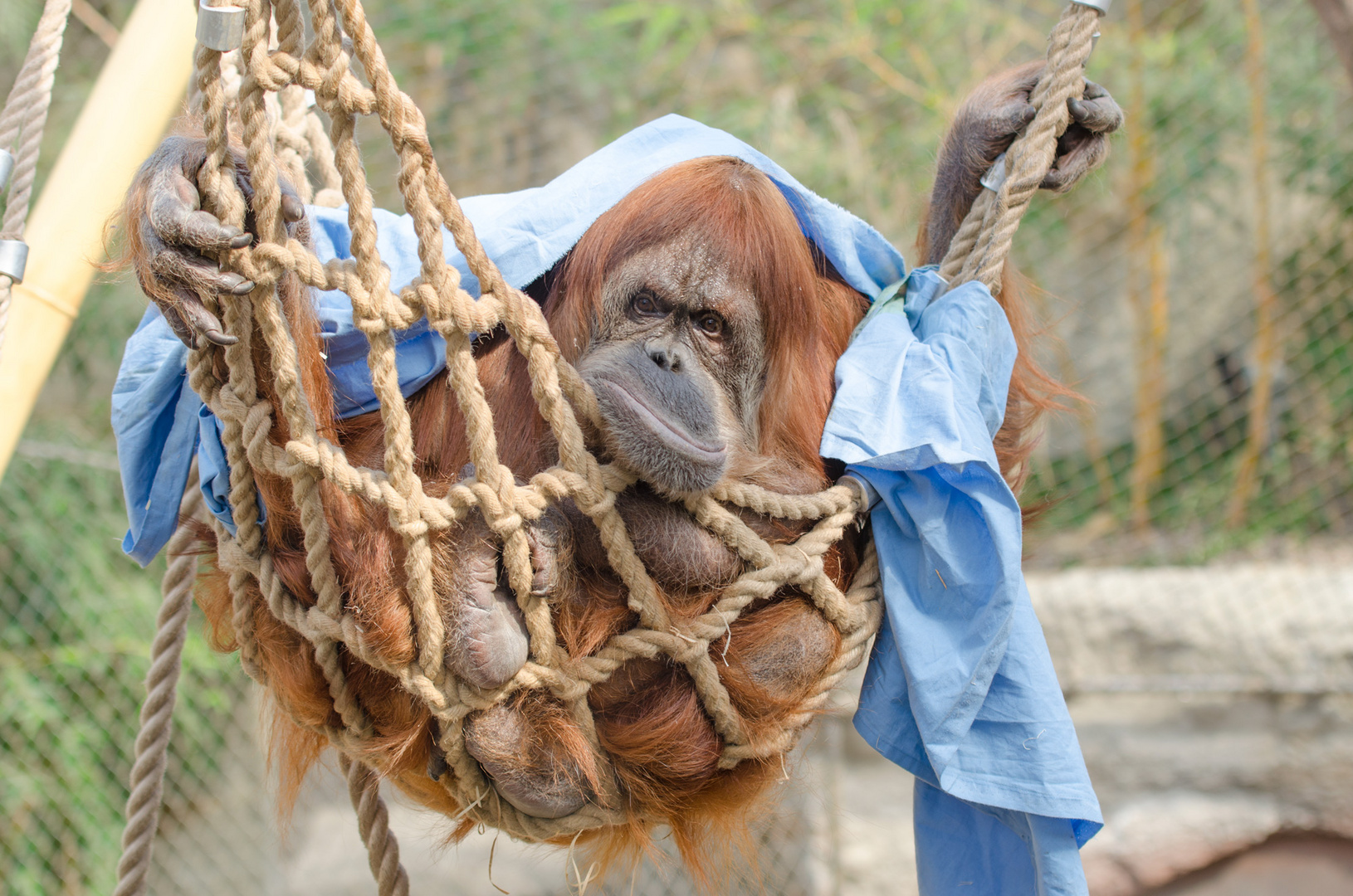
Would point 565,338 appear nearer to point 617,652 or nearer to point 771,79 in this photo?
point 617,652

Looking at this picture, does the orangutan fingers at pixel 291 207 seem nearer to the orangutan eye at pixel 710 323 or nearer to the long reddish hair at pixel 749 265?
the long reddish hair at pixel 749 265

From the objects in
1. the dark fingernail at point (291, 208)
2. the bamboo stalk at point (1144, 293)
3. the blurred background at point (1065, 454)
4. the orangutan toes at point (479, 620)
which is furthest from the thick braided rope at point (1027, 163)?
the bamboo stalk at point (1144, 293)

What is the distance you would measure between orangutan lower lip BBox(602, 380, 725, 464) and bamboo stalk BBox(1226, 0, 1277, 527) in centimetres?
382

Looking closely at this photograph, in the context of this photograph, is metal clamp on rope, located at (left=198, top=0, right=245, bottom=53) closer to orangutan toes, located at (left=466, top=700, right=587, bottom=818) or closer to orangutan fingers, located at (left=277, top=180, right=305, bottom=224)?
orangutan fingers, located at (left=277, top=180, right=305, bottom=224)

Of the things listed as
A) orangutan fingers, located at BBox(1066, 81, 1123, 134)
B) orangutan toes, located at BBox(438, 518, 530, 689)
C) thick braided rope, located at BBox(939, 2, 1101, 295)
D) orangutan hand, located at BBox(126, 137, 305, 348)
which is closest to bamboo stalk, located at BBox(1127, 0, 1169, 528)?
orangutan fingers, located at BBox(1066, 81, 1123, 134)

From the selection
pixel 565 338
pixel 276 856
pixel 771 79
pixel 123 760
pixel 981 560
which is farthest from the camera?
pixel 771 79

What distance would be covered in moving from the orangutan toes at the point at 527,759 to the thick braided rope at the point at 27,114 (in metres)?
0.85

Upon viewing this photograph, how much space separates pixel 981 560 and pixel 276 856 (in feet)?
12.9

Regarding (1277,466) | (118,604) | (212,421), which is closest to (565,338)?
(212,421)

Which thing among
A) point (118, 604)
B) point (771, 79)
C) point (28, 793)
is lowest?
point (28, 793)

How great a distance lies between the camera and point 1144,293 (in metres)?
4.79

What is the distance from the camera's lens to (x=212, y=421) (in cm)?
120

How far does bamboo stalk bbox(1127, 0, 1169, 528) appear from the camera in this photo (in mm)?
4363

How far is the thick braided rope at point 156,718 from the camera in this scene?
1426 mm
